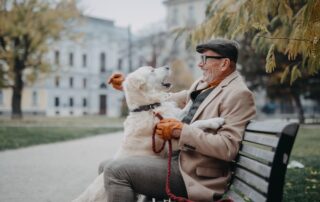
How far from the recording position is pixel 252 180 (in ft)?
9.62

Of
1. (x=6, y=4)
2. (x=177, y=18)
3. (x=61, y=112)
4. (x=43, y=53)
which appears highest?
(x=177, y=18)

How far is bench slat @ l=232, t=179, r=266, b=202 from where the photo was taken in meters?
2.75

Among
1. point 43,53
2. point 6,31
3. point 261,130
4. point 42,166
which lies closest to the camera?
point 261,130

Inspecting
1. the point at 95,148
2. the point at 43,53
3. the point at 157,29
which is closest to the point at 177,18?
the point at 157,29

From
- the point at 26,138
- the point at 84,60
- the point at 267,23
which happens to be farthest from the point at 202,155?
the point at 84,60

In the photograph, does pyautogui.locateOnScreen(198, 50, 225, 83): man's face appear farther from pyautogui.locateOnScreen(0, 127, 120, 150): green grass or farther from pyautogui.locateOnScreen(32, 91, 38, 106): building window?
pyautogui.locateOnScreen(32, 91, 38, 106): building window

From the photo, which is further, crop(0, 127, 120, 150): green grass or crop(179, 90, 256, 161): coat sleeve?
crop(0, 127, 120, 150): green grass

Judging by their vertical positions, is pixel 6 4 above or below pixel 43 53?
above

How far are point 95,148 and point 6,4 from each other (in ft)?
55.4

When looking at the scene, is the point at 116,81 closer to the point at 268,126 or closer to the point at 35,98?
the point at 268,126

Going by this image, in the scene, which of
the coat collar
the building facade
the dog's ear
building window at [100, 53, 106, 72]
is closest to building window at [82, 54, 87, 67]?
the building facade

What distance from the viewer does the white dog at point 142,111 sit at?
3.58 metres

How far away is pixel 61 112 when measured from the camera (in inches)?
2313

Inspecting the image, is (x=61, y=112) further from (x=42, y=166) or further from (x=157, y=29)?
(x=42, y=166)
